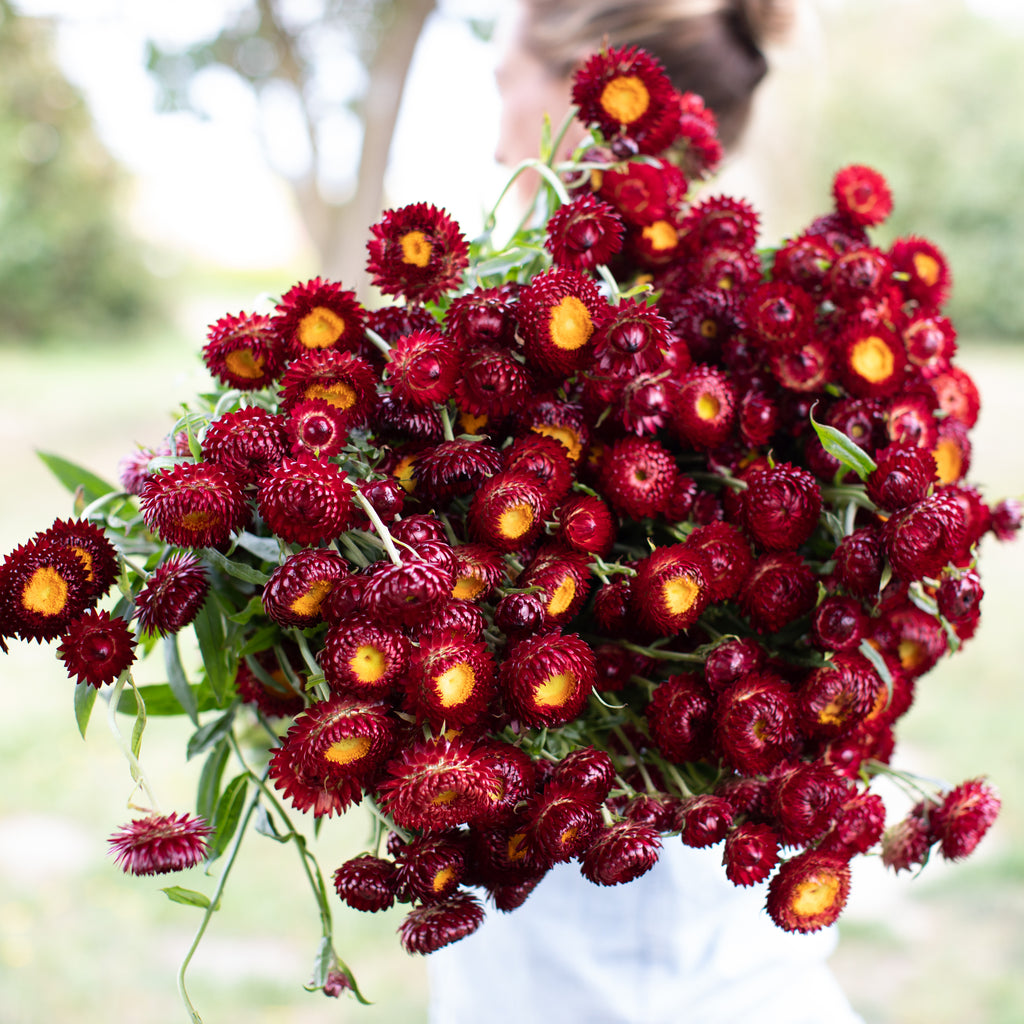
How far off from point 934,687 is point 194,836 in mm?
3029

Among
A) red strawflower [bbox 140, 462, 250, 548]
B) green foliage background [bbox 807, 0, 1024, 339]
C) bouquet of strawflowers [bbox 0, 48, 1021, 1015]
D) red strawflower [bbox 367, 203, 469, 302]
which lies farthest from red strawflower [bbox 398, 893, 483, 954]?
green foliage background [bbox 807, 0, 1024, 339]

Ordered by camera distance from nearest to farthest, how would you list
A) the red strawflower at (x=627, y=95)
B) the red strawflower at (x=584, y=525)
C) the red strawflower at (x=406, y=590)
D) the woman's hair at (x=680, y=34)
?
1. the red strawflower at (x=406, y=590)
2. the red strawflower at (x=584, y=525)
3. the red strawflower at (x=627, y=95)
4. the woman's hair at (x=680, y=34)

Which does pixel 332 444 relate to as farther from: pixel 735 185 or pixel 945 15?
pixel 945 15

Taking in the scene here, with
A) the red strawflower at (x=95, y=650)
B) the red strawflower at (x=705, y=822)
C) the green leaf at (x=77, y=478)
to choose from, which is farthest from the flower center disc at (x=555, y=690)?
the green leaf at (x=77, y=478)

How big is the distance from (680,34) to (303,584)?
0.93 m

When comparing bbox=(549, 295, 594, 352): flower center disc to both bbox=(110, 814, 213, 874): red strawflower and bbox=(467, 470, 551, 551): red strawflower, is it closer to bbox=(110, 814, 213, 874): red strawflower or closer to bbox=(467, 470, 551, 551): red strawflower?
bbox=(467, 470, 551, 551): red strawflower

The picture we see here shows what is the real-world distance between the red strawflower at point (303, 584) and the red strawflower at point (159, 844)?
11 cm

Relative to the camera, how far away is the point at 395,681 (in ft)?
1.49

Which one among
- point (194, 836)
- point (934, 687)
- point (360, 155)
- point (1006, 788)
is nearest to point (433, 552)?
point (194, 836)

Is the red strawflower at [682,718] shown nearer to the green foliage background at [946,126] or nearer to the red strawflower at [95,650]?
the red strawflower at [95,650]

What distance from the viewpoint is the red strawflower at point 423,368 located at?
1.67 feet

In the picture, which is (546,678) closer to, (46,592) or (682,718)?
(682,718)

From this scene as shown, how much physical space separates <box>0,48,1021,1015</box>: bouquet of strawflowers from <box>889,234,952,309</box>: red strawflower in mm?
62

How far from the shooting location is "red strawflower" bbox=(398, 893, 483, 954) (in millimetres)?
500
